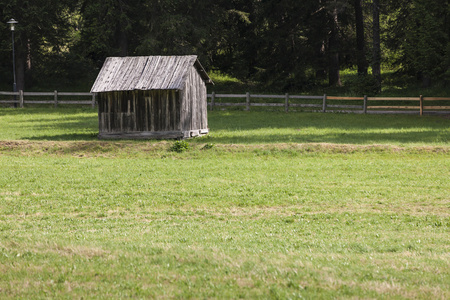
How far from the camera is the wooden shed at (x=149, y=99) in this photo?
27312 millimetres

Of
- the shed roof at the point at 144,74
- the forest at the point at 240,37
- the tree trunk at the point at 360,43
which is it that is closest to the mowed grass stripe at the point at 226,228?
the shed roof at the point at 144,74

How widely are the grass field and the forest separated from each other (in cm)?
1956

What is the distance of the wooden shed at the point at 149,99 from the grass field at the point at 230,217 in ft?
6.34

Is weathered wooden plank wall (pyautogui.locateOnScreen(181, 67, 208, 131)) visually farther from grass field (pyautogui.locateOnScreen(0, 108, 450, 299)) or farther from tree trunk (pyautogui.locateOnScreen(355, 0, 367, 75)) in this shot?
tree trunk (pyautogui.locateOnScreen(355, 0, 367, 75))

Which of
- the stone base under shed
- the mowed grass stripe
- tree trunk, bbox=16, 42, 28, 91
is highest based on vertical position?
tree trunk, bbox=16, 42, 28, 91

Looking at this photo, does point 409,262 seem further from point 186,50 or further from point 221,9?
point 221,9

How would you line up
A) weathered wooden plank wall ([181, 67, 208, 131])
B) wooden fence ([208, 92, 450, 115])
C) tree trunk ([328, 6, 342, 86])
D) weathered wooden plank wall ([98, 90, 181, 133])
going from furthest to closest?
tree trunk ([328, 6, 342, 86]) → wooden fence ([208, 92, 450, 115]) → weathered wooden plank wall ([181, 67, 208, 131]) → weathered wooden plank wall ([98, 90, 181, 133])

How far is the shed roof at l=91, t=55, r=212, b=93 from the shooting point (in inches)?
1070

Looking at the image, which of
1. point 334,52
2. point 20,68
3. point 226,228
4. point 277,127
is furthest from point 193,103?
point 20,68

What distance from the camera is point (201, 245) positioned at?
31.2 ft

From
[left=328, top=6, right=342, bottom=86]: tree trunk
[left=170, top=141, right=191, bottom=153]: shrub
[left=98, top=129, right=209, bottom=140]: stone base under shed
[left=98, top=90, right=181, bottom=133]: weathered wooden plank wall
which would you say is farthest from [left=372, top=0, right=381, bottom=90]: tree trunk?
[left=170, top=141, right=191, bottom=153]: shrub

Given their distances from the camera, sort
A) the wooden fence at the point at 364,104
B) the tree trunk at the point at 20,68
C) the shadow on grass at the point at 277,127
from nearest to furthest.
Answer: the shadow on grass at the point at 277,127 → the wooden fence at the point at 364,104 → the tree trunk at the point at 20,68

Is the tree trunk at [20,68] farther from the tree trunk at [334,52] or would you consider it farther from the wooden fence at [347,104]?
the tree trunk at [334,52]

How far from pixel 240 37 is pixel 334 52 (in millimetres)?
10584
